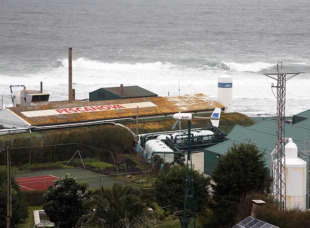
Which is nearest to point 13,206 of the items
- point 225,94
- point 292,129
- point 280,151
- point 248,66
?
point 280,151

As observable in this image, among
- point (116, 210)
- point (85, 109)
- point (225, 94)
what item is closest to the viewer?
point (116, 210)

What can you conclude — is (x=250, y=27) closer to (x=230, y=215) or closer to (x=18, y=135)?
(x=18, y=135)

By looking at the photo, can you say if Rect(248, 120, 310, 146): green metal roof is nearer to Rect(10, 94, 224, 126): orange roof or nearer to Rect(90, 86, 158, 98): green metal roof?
Rect(10, 94, 224, 126): orange roof

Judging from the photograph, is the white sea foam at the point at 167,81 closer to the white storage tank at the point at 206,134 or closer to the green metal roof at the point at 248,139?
the white storage tank at the point at 206,134

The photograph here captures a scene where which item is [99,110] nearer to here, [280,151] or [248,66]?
[280,151]

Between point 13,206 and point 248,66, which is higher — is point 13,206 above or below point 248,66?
below

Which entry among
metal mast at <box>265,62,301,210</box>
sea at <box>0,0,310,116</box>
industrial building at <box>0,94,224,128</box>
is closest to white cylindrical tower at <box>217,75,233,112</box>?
industrial building at <box>0,94,224,128</box>

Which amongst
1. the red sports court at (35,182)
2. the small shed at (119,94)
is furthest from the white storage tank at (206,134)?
the red sports court at (35,182)

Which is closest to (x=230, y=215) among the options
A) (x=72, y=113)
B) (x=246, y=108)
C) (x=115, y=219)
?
(x=115, y=219)
